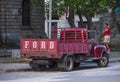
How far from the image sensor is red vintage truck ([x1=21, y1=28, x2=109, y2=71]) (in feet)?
69.2

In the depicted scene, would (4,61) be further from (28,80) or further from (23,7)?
(23,7)

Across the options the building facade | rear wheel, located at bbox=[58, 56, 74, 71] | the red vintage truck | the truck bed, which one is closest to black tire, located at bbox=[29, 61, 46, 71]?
the red vintage truck

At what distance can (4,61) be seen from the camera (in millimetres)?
26609

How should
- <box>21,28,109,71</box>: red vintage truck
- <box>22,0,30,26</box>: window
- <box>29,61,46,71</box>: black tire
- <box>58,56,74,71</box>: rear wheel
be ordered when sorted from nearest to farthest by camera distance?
1. <box>21,28,109,71</box>: red vintage truck
2. <box>58,56,74,71</box>: rear wheel
3. <box>29,61,46,71</box>: black tire
4. <box>22,0,30,26</box>: window

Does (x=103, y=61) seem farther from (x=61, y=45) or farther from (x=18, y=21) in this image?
(x=18, y=21)

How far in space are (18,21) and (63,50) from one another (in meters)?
22.1

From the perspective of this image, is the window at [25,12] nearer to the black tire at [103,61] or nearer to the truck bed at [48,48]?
the black tire at [103,61]

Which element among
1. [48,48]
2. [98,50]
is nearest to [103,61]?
[98,50]

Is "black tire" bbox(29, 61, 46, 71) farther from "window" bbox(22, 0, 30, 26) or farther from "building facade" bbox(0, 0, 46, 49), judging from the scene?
"window" bbox(22, 0, 30, 26)

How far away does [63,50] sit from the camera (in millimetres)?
21312

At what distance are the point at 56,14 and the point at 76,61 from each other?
11.3m

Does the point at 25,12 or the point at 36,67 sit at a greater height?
the point at 25,12

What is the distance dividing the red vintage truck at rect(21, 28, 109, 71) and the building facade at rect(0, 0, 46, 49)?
1712 centimetres

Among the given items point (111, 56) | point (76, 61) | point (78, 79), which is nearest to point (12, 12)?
point (111, 56)
